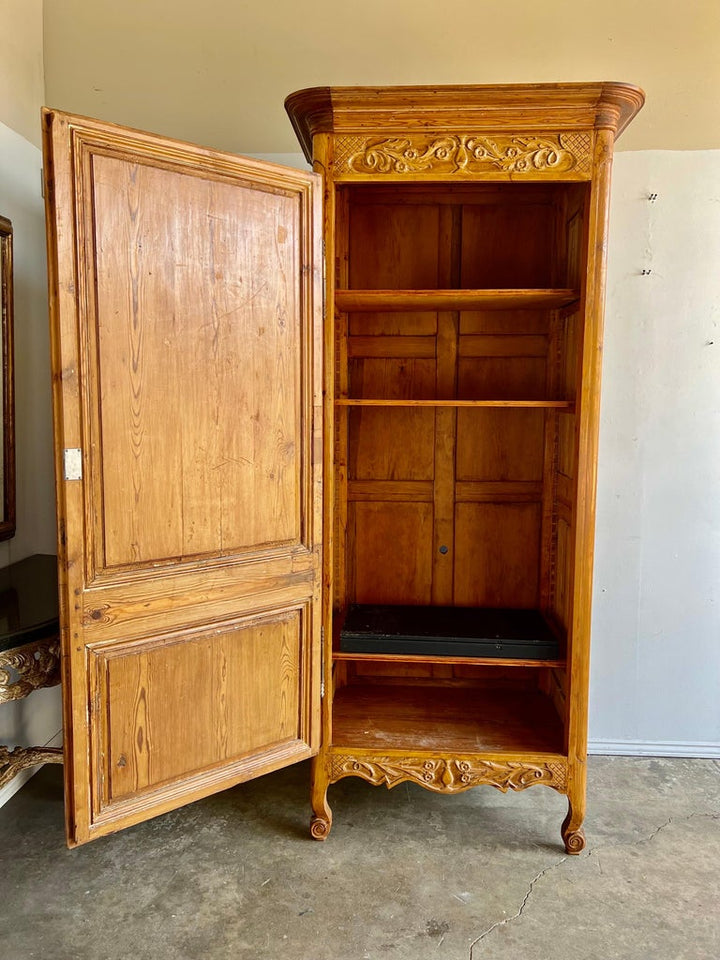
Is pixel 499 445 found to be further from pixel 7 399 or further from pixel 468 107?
pixel 7 399

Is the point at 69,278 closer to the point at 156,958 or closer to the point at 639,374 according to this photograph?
the point at 156,958

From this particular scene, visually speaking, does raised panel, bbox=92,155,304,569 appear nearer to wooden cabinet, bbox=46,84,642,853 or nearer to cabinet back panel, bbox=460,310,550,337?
wooden cabinet, bbox=46,84,642,853

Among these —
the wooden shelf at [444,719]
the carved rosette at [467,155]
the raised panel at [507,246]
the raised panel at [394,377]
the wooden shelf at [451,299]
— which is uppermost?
the carved rosette at [467,155]

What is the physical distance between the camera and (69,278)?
76.5 inches

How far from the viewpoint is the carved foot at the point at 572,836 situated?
2.54 m

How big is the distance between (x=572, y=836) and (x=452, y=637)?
2.61 feet

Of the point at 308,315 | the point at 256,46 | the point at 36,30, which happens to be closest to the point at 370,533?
the point at 308,315

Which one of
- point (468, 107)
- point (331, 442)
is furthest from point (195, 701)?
point (468, 107)

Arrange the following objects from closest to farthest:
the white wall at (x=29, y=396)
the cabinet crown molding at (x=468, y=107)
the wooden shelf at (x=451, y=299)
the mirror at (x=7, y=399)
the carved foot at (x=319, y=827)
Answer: the cabinet crown molding at (x=468, y=107) < the wooden shelf at (x=451, y=299) < the carved foot at (x=319, y=827) < the mirror at (x=7, y=399) < the white wall at (x=29, y=396)

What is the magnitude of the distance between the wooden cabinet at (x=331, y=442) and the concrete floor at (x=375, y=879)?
0.23 meters

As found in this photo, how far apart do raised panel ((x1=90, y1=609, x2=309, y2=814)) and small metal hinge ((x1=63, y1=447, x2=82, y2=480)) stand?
51 cm

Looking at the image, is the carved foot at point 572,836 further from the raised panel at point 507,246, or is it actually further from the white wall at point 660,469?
the raised panel at point 507,246

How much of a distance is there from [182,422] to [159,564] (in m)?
0.44

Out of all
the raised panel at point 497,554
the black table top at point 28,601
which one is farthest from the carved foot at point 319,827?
the black table top at point 28,601
